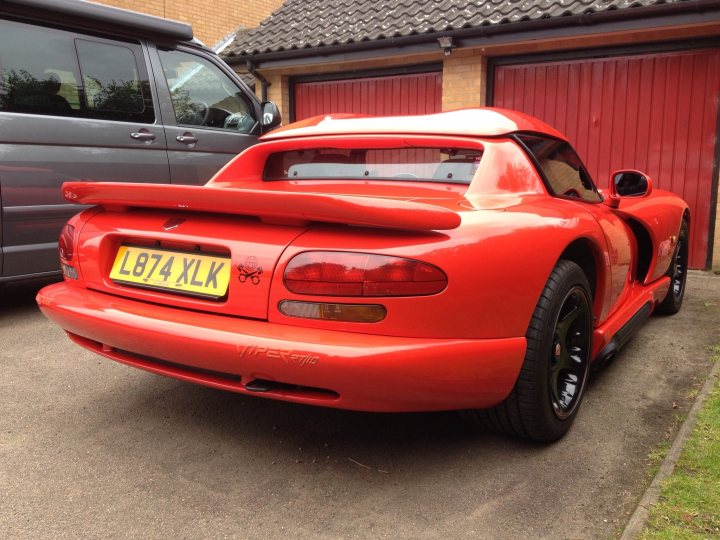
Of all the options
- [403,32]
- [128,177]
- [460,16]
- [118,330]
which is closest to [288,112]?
[403,32]

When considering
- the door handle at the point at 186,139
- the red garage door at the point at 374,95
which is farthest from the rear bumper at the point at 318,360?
the red garage door at the point at 374,95

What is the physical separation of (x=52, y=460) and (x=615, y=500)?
196cm

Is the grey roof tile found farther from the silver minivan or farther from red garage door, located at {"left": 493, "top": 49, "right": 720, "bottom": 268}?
the silver minivan

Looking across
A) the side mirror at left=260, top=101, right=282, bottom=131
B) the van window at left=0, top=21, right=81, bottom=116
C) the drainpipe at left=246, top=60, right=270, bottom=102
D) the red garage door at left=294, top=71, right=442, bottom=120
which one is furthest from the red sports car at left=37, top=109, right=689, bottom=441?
the drainpipe at left=246, top=60, right=270, bottom=102

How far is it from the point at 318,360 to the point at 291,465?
0.62m

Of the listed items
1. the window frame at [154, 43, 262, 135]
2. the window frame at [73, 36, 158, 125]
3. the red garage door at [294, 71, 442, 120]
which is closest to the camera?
the window frame at [73, 36, 158, 125]

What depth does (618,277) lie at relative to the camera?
306 centimetres

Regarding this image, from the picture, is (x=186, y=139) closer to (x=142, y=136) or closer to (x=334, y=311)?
(x=142, y=136)

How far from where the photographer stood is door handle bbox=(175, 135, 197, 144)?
4930 mm

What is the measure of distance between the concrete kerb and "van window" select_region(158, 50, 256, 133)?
13.1 ft

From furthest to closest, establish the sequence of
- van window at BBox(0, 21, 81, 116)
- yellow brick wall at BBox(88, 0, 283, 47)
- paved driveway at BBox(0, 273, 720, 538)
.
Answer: yellow brick wall at BBox(88, 0, 283, 47), van window at BBox(0, 21, 81, 116), paved driveway at BBox(0, 273, 720, 538)

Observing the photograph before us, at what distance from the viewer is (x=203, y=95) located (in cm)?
519

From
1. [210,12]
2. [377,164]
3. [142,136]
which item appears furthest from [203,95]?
[210,12]

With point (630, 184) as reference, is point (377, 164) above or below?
above
